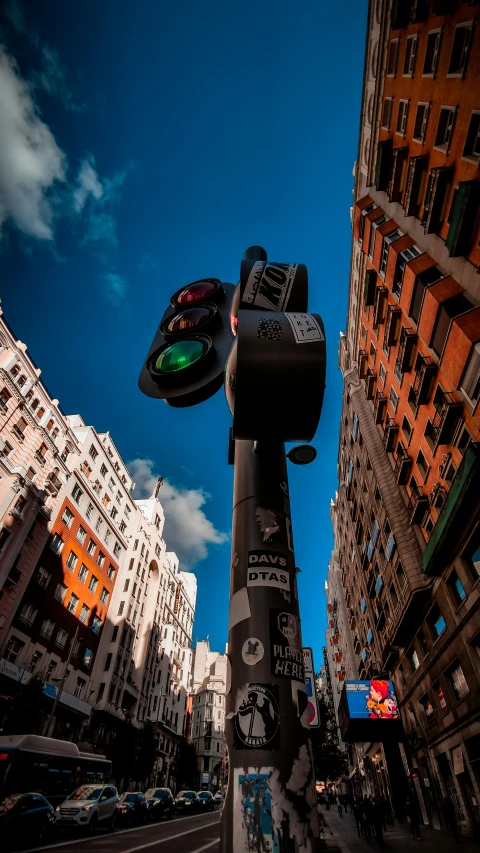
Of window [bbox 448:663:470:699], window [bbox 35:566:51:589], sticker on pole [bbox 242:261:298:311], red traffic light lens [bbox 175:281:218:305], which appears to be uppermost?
window [bbox 35:566:51:589]

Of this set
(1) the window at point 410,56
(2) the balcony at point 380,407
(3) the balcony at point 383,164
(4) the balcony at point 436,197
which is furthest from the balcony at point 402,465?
(1) the window at point 410,56

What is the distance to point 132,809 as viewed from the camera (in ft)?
75.5

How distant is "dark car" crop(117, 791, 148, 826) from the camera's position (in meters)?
22.4

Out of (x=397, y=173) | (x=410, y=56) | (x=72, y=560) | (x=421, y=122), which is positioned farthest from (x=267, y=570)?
(x=72, y=560)

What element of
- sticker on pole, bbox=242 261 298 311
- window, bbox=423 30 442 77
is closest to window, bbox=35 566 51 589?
sticker on pole, bbox=242 261 298 311

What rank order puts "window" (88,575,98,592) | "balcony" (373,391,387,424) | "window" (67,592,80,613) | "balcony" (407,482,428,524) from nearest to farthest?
"balcony" (407,482,428,524), "balcony" (373,391,387,424), "window" (67,592,80,613), "window" (88,575,98,592)

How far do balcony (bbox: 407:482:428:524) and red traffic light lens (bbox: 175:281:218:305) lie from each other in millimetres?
21586

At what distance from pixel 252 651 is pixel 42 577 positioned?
39477mm

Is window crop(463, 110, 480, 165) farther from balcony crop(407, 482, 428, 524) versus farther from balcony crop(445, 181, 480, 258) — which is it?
balcony crop(407, 482, 428, 524)

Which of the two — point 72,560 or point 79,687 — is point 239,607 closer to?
point 72,560

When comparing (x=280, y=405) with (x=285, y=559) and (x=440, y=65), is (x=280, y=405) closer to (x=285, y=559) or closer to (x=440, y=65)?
(x=285, y=559)

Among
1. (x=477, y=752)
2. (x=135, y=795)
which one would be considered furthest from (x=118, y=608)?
(x=477, y=752)

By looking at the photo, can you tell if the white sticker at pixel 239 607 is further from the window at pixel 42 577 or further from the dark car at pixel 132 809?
the window at pixel 42 577

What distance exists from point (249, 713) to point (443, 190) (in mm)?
21880
